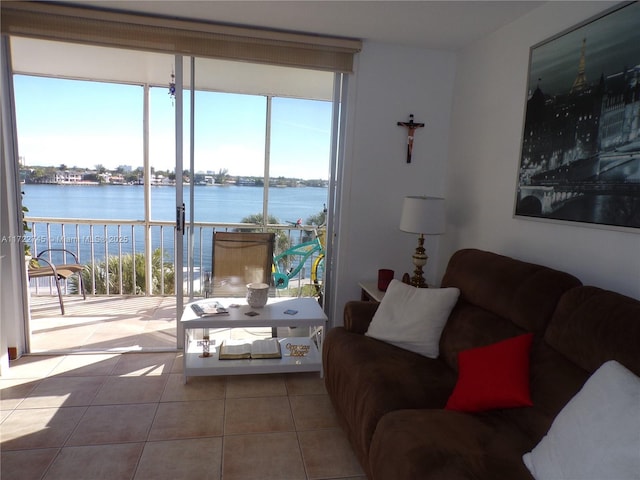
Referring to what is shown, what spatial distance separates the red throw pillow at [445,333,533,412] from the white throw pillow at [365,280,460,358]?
1.32 ft

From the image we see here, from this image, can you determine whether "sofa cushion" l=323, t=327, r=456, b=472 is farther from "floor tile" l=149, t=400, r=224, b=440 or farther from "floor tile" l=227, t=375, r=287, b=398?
"floor tile" l=149, t=400, r=224, b=440

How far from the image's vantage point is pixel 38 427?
205 centimetres

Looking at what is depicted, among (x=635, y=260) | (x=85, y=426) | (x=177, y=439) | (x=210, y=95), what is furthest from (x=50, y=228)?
(x=635, y=260)

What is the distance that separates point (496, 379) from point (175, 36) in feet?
9.33

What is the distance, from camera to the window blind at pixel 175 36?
2441mm

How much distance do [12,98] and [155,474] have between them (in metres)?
2.60

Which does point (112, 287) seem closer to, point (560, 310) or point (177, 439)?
point (177, 439)

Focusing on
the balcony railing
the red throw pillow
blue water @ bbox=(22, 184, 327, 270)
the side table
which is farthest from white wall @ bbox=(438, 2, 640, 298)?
the balcony railing

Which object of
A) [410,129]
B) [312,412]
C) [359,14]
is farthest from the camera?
[410,129]

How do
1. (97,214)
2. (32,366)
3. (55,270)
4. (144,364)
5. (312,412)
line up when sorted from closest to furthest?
(312,412) < (32,366) < (144,364) < (55,270) < (97,214)

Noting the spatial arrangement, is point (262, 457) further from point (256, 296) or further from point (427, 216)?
point (427, 216)

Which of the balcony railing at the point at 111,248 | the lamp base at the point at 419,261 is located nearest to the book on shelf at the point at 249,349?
the lamp base at the point at 419,261

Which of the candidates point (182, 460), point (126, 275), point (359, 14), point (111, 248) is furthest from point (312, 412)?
point (111, 248)

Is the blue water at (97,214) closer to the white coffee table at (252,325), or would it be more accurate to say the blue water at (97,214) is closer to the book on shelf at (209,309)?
the book on shelf at (209,309)
